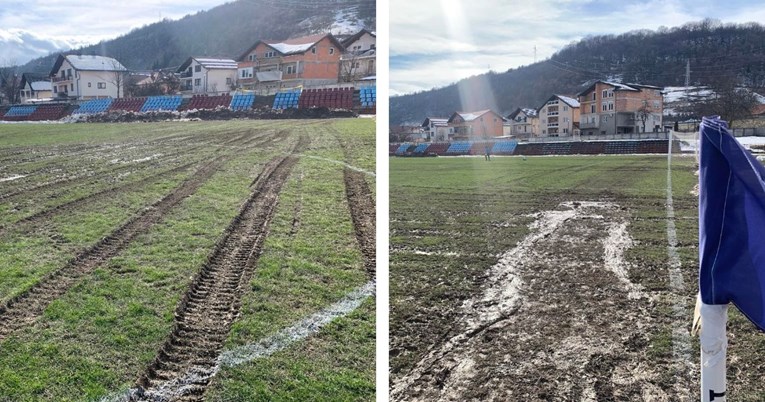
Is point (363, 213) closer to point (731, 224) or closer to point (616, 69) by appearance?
point (616, 69)

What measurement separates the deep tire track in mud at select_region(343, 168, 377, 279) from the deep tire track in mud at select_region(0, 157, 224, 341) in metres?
0.69

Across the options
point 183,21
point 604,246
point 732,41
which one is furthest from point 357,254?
point 732,41

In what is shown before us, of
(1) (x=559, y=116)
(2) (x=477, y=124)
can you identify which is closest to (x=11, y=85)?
(2) (x=477, y=124)

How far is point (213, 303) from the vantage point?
2.60m

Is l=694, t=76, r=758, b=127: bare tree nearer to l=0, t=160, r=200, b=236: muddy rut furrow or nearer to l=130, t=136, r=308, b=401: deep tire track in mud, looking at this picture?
l=130, t=136, r=308, b=401: deep tire track in mud

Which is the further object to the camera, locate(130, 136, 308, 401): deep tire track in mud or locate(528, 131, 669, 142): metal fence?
locate(528, 131, 669, 142): metal fence

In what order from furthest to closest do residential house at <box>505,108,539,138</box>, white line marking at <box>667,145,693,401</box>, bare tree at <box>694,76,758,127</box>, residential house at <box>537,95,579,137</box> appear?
1. residential house at <box>505,108,539,138</box>
2. residential house at <box>537,95,579,137</box>
3. bare tree at <box>694,76,758,127</box>
4. white line marking at <box>667,145,693,401</box>

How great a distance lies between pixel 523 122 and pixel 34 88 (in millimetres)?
2233

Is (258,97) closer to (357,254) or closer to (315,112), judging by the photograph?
(315,112)

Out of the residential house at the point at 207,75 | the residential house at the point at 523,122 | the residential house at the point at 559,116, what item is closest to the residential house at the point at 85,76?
the residential house at the point at 207,75

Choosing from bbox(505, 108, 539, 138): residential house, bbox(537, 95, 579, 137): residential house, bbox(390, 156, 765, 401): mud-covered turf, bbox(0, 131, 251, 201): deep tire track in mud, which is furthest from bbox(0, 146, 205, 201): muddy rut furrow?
bbox(537, 95, 579, 137): residential house

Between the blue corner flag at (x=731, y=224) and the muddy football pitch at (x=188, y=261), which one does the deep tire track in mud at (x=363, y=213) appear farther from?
the blue corner flag at (x=731, y=224)

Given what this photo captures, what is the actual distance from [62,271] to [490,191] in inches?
74.0

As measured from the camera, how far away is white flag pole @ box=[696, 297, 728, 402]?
64.9 inches
